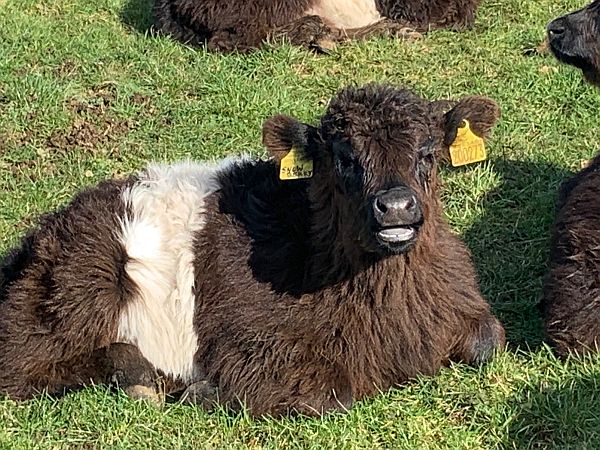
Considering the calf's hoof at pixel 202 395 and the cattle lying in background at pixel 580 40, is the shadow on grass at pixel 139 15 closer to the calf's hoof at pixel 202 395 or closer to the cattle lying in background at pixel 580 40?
the cattle lying in background at pixel 580 40

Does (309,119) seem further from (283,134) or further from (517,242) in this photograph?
(283,134)

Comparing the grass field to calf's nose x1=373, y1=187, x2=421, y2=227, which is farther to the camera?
the grass field

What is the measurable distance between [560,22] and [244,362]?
329 cm

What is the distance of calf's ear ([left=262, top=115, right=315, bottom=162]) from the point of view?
5.59 meters

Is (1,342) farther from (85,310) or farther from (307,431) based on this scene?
(307,431)

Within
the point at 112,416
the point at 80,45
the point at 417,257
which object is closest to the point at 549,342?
the point at 417,257

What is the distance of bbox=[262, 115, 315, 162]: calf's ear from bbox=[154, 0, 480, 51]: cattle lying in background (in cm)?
439

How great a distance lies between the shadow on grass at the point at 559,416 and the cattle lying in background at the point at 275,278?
17.3 inches

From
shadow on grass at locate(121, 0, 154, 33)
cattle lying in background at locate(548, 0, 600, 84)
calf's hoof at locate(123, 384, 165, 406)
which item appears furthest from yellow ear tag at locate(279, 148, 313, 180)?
shadow on grass at locate(121, 0, 154, 33)

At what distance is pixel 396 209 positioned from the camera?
16.1ft

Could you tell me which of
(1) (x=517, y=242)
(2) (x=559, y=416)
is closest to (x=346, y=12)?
(1) (x=517, y=242)

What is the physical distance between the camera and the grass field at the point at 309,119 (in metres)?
5.30

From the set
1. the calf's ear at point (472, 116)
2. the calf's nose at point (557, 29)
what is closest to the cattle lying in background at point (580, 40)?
the calf's nose at point (557, 29)

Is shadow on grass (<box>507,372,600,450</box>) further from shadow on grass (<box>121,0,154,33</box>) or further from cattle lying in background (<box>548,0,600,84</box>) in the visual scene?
shadow on grass (<box>121,0,154,33</box>)
